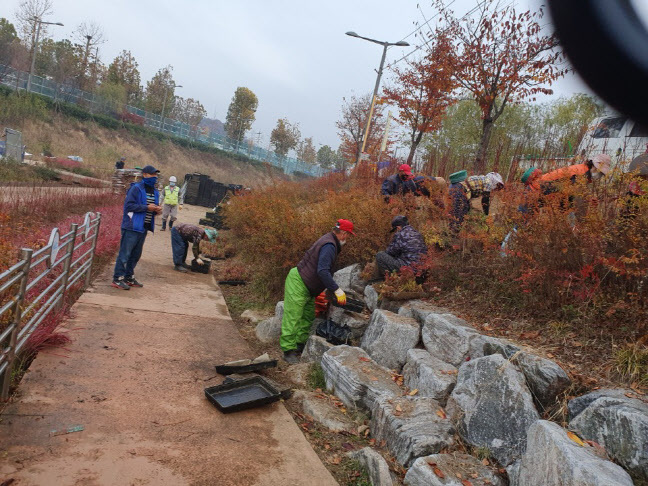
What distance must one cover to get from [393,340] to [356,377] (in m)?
0.72

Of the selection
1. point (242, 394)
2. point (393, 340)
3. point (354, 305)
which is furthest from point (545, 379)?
point (354, 305)

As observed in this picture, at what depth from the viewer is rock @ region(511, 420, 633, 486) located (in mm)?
2297

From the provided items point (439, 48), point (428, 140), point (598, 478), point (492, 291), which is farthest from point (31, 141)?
point (598, 478)

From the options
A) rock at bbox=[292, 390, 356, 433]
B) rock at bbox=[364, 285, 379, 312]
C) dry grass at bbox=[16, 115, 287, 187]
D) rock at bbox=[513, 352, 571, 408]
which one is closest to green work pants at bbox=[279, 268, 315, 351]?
rock at bbox=[364, 285, 379, 312]

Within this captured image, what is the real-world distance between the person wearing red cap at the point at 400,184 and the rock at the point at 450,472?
15.5ft

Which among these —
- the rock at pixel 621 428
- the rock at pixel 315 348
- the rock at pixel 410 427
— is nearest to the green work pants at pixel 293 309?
the rock at pixel 315 348

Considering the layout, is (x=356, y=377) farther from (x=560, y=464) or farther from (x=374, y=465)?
(x=560, y=464)

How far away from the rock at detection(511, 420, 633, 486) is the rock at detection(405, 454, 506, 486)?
206 mm

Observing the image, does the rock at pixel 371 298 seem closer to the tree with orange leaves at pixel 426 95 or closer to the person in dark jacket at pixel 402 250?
the person in dark jacket at pixel 402 250

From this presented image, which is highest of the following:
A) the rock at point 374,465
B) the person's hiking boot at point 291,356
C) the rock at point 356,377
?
the rock at point 356,377

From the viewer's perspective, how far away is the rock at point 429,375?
392 cm

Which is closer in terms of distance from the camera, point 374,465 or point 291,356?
point 374,465

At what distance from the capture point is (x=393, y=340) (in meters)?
4.87

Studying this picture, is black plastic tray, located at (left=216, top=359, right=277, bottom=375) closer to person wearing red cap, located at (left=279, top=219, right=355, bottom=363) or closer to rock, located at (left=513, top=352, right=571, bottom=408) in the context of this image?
person wearing red cap, located at (left=279, top=219, right=355, bottom=363)
